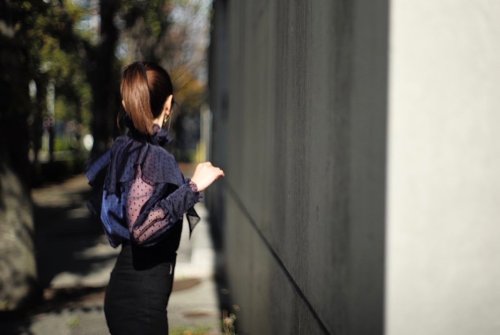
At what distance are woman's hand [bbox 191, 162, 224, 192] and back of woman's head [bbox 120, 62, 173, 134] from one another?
0.24 meters

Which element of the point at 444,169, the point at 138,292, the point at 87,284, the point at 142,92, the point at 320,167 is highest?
the point at 142,92

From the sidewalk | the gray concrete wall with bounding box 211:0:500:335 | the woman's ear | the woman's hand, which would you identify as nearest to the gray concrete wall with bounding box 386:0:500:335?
the gray concrete wall with bounding box 211:0:500:335

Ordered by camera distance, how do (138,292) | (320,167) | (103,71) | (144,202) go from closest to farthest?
(320,167), (144,202), (138,292), (103,71)

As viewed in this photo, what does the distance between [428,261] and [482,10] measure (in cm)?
57

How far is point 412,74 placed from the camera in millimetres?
1462

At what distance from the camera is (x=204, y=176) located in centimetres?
254

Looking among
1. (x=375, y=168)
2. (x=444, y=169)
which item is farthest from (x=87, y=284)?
(x=444, y=169)

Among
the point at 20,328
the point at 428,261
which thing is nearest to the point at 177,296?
the point at 20,328

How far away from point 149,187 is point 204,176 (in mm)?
211

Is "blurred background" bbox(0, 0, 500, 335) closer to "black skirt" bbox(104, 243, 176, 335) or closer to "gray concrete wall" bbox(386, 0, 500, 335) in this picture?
"gray concrete wall" bbox(386, 0, 500, 335)

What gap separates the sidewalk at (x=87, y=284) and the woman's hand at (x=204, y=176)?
3730mm

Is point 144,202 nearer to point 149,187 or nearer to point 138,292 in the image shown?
point 149,187

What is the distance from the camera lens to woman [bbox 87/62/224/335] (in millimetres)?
2475

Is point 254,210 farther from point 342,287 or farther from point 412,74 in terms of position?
point 412,74
